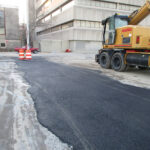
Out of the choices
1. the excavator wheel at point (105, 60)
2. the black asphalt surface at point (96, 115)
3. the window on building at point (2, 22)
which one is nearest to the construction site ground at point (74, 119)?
the black asphalt surface at point (96, 115)

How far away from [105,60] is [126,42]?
111 inches

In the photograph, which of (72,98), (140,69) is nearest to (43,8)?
(140,69)

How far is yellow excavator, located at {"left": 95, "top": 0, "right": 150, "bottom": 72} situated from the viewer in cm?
918

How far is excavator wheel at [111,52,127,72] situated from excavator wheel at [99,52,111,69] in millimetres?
484

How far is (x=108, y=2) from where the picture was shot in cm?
3944

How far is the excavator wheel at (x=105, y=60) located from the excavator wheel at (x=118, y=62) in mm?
484

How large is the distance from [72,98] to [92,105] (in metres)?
0.81

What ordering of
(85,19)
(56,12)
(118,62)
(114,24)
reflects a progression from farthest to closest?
1. (56,12)
2. (85,19)
3. (118,62)
4. (114,24)

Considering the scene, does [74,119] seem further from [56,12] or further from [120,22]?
[56,12]

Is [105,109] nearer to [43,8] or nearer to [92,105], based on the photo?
[92,105]

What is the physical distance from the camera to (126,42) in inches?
387

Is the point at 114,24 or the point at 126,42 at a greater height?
the point at 114,24

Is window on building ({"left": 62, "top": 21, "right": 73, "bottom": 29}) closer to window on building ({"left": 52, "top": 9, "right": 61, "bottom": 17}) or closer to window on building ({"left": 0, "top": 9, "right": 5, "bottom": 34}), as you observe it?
window on building ({"left": 52, "top": 9, "right": 61, "bottom": 17})

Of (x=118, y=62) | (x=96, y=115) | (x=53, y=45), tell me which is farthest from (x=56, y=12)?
(x=96, y=115)
